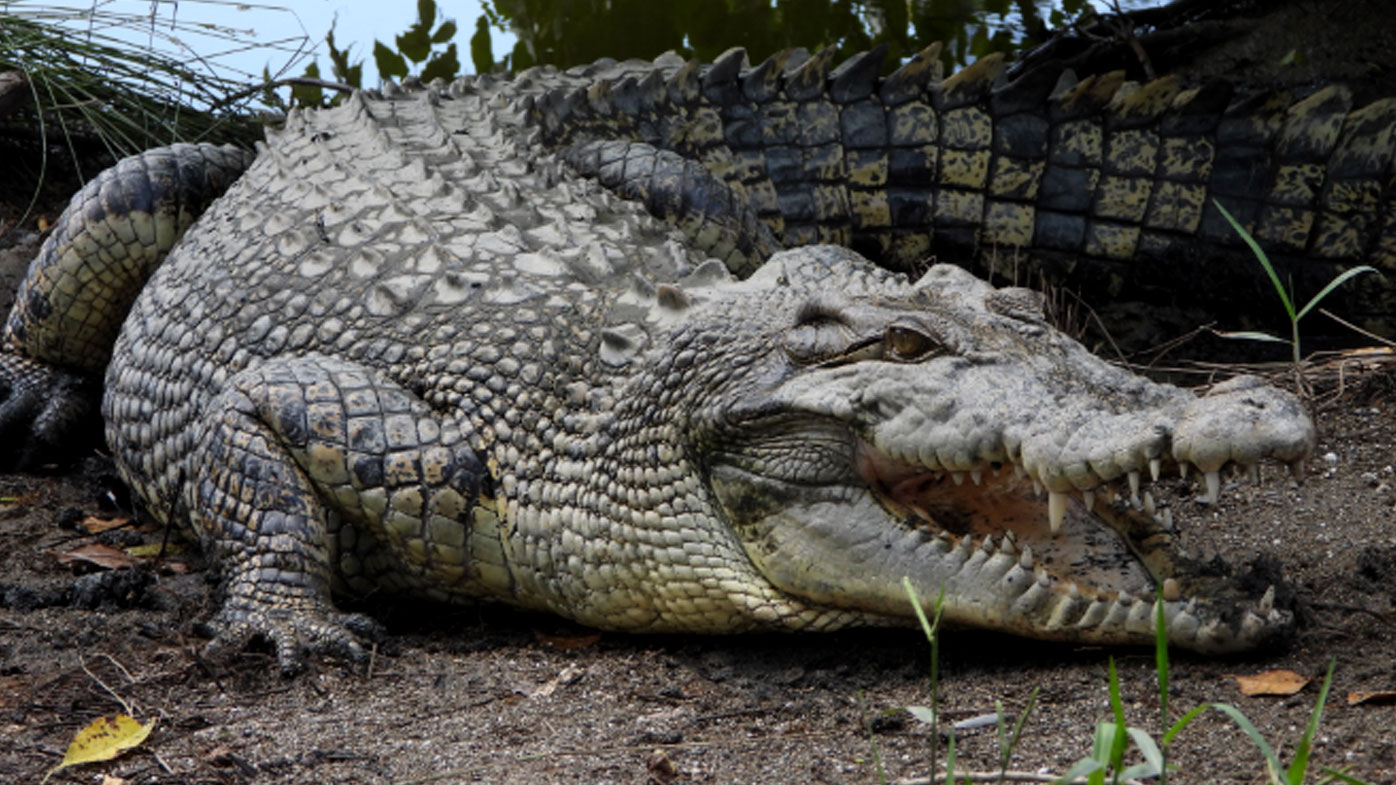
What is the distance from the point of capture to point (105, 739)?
9.26ft

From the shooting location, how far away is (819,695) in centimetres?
296

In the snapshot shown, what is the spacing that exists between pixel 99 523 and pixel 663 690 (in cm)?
224

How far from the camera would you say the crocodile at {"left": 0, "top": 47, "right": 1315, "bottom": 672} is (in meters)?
2.76

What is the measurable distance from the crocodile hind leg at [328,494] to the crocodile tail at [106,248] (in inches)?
57.6

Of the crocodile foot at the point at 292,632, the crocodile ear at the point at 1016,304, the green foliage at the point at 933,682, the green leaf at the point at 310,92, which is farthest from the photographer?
the green leaf at the point at 310,92

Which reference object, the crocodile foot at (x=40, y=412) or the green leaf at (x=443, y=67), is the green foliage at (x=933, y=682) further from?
the green leaf at (x=443, y=67)

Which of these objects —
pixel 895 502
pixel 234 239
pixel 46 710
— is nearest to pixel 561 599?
pixel 895 502

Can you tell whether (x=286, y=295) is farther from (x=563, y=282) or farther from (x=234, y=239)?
(x=563, y=282)

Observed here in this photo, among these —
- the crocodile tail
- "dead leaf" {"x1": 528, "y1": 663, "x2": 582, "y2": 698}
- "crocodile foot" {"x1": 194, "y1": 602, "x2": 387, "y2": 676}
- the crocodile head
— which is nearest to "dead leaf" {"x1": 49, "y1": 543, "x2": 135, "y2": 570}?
"crocodile foot" {"x1": 194, "y1": 602, "x2": 387, "y2": 676}

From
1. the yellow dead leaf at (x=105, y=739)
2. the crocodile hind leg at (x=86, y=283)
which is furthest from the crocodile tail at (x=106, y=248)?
the yellow dead leaf at (x=105, y=739)

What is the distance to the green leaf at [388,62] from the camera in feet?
26.6

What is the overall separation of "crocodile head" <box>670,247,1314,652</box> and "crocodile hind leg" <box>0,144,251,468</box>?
8.23 ft

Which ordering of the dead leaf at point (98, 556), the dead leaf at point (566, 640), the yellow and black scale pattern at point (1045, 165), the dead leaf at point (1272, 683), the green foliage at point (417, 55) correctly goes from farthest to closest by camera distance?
the green foliage at point (417, 55), the yellow and black scale pattern at point (1045, 165), the dead leaf at point (98, 556), the dead leaf at point (566, 640), the dead leaf at point (1272, 683)

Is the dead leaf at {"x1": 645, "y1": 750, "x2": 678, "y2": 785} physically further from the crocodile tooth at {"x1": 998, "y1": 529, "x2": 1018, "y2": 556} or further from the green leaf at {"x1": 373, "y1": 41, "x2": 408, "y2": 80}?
the green leaf at {"x1": 373, "y1": 41, "x2": 408, "y2": 80}
